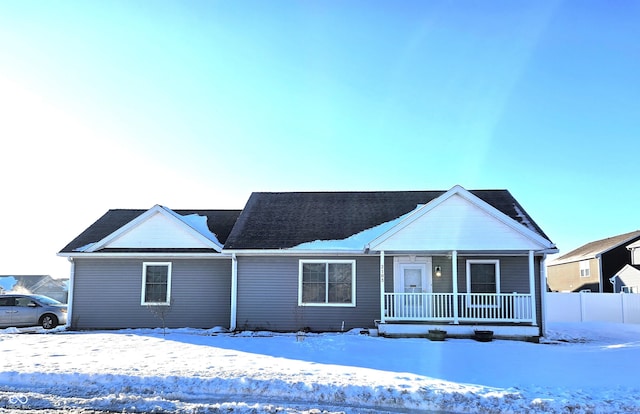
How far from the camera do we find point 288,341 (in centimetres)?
1299

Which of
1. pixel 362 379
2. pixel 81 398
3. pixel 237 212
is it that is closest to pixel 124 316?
pixel 237 212

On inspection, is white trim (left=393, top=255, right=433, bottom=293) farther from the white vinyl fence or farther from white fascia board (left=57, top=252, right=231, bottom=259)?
the white vinyl fence

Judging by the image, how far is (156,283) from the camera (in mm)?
16547

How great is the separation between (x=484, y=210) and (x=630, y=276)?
22660 millimetres

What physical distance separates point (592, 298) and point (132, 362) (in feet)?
67.6

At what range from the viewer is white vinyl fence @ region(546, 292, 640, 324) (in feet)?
74.5

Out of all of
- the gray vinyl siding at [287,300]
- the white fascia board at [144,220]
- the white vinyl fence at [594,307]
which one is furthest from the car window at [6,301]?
the white vinyl fence at [594,307]

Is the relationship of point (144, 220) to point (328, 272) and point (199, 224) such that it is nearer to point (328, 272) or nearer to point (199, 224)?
point (199, 224)

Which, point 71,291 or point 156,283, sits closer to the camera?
point 156,283

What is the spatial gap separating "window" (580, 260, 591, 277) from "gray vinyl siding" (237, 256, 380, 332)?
2757cm

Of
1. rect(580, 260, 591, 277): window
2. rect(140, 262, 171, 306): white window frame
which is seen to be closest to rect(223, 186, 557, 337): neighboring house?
rect(140, 262, 171, 306): white window frame

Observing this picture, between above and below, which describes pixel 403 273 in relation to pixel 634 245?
below

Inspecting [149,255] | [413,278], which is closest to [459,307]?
[413,278]

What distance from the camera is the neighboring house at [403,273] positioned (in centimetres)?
1455
